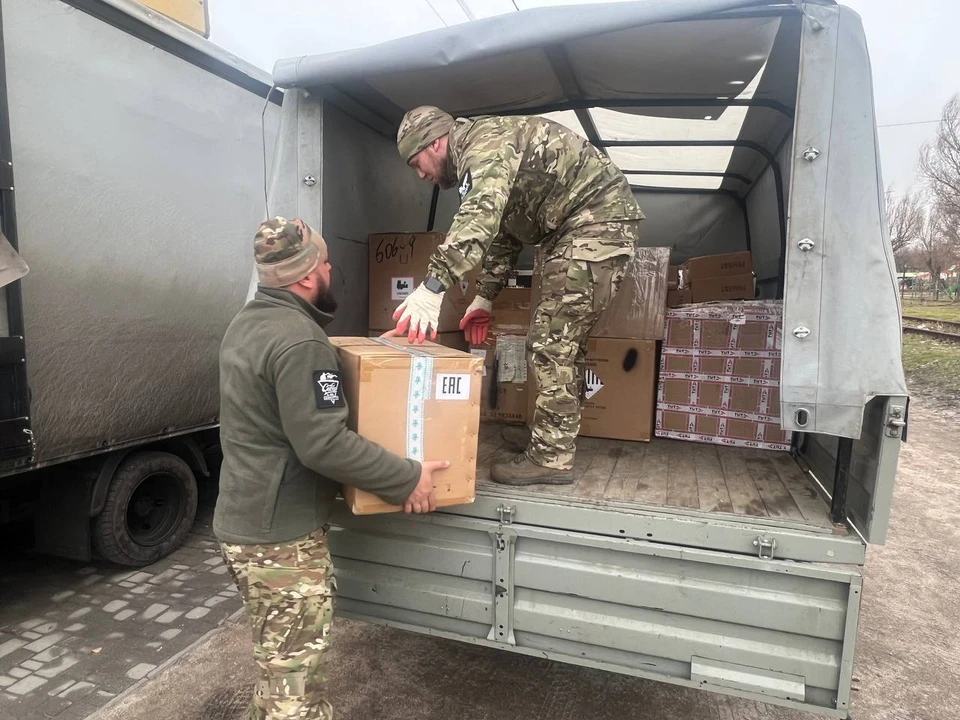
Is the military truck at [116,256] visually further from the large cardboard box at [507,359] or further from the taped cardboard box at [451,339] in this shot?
the large cardboard box at [507,359]

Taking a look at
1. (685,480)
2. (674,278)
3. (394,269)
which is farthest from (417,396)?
(674,278)

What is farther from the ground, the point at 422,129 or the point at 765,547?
the point at 422,129

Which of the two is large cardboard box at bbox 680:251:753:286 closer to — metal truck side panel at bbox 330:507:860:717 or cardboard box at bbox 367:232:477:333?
cardboard box at bbox 367:232:477:333

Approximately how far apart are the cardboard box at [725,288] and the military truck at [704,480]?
154 cm

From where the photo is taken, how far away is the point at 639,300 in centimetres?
342

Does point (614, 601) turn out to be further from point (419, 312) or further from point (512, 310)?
point (512, 310)

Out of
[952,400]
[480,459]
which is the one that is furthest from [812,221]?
[952,400]

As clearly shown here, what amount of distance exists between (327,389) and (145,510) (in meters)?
2.84

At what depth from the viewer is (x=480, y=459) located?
300 centimetres

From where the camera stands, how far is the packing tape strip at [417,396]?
2.03 m

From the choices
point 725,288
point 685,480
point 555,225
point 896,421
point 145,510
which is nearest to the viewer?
point 896,421

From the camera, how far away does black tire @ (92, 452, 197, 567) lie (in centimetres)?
362

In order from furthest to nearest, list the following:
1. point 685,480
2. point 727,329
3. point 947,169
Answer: point 947,169
point 727,329
point 685,480

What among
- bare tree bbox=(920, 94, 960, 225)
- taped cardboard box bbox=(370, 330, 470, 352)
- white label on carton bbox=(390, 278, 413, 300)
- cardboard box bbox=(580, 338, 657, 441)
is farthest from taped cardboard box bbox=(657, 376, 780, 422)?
bare tree bbox=(920, 94, 960, 225)
